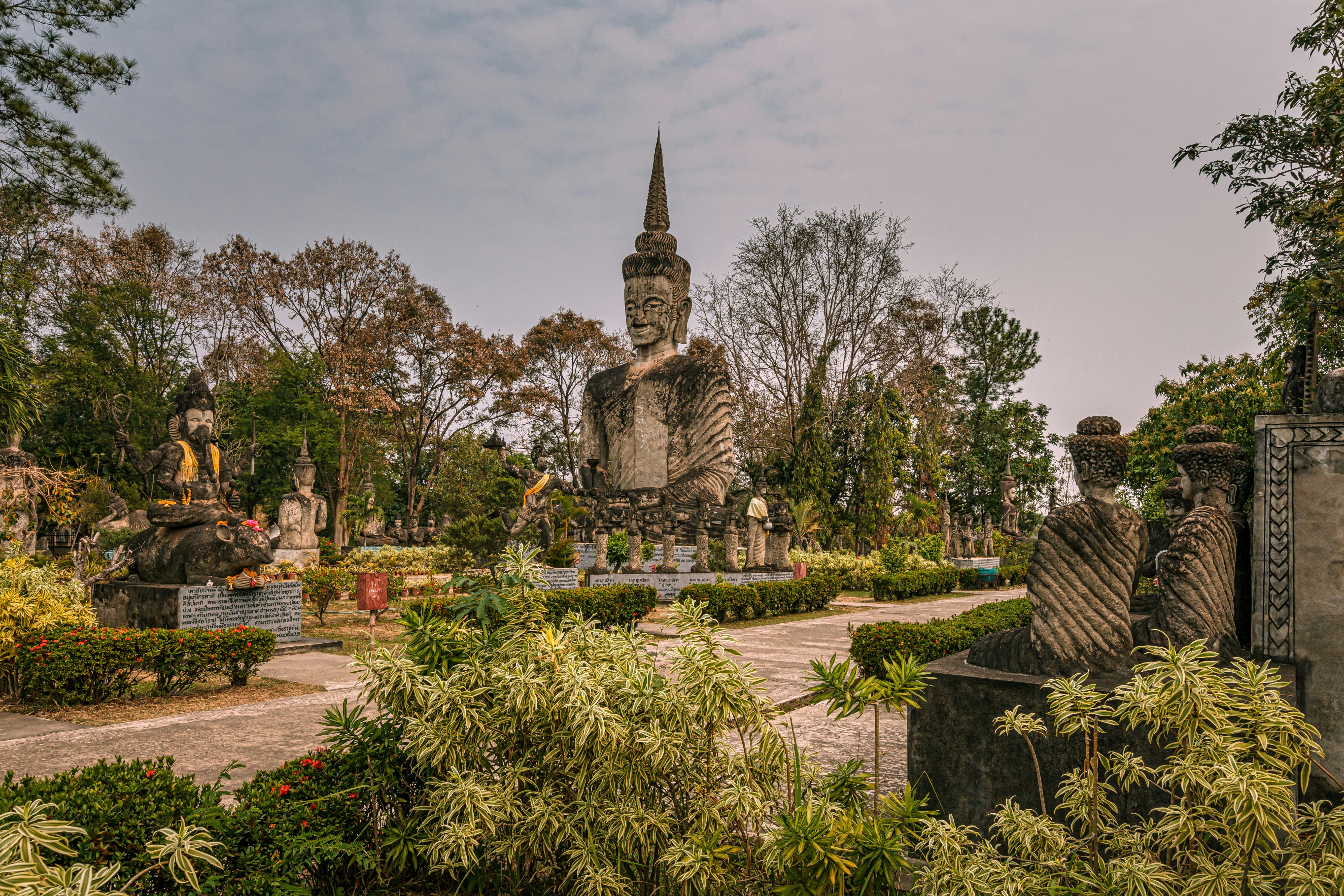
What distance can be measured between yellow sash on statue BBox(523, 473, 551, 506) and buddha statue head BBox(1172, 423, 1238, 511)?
14.9 m

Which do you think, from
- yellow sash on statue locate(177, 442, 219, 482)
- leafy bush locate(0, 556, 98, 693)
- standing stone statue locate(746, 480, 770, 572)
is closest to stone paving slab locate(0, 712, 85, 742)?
leafy bush locate(0, 556, 98, 693)

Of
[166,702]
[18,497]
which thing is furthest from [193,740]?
[18,497]

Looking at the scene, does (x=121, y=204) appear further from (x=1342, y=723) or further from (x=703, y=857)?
(x=1342, y=723)

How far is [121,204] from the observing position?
352 inches

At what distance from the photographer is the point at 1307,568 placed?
3.56 meters

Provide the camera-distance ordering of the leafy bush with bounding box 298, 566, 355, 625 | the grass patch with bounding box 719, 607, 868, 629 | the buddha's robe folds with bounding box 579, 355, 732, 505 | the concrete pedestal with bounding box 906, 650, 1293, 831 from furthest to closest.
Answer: the buddha's robe folds with bounding box 579, 355, 732, 505
the grass patch with bounding box 719, 607, 868, 629
the leafy bush with bounding box 298, 566, 355, 625
the concrete pedestal with bounding box 906, 650, 1293, 831

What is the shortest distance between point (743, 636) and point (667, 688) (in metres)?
8.67

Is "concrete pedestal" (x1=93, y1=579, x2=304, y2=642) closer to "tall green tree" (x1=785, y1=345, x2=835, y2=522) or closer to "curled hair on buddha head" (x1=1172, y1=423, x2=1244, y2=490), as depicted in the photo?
"curled hair on buddha head" (x1=1172, y1=423, x2=1244, y2=490)

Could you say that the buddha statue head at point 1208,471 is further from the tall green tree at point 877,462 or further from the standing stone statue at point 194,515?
the tall green tree at point 877,462

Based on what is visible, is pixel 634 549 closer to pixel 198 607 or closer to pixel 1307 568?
pixel 198 607

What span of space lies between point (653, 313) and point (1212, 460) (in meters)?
17.3

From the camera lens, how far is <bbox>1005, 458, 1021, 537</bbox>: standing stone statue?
34438 millimetres

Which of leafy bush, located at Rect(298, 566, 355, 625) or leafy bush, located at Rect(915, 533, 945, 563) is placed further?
leafy bush, located at Rect(915, 533, 945, 563)

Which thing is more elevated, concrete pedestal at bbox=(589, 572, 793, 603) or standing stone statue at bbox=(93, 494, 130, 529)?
standing stone statue at bbox=(93, 494, 130, 529)
